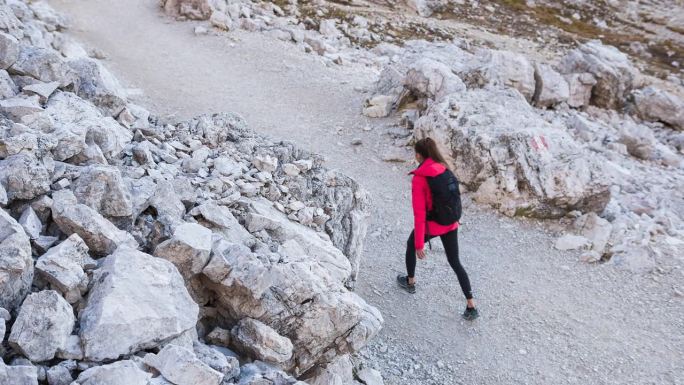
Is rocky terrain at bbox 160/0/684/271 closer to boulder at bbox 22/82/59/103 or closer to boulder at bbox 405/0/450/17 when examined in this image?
boulder at bbox 22/82/59/103

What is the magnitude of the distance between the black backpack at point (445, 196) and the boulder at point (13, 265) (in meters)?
4.96

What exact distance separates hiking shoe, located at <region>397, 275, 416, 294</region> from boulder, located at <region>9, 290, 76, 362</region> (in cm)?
598

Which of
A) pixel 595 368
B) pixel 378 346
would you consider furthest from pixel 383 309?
pixel 595 368

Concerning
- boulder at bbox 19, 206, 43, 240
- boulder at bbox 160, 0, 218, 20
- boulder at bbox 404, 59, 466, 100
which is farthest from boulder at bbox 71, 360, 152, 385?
boulder at bbox 160, 0, 218, 20

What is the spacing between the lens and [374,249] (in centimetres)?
1038

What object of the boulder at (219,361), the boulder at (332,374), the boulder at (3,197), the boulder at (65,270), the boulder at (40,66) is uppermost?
the boulder at (40,66)

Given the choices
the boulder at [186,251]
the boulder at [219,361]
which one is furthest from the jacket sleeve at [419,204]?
the boulder at [219,361]

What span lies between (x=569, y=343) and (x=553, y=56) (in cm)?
2844

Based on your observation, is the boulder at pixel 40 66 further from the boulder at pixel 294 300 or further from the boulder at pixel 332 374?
the boulder at pixel 332 374

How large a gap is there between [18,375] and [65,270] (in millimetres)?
987

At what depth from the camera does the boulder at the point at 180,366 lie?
416 centimetres

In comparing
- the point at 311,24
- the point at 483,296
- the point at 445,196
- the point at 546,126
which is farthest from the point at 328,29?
the point at 445,196

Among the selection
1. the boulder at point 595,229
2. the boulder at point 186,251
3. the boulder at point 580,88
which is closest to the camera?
the boulder at point 186,251

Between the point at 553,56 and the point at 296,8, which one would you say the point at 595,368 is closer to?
the point at 296,8
